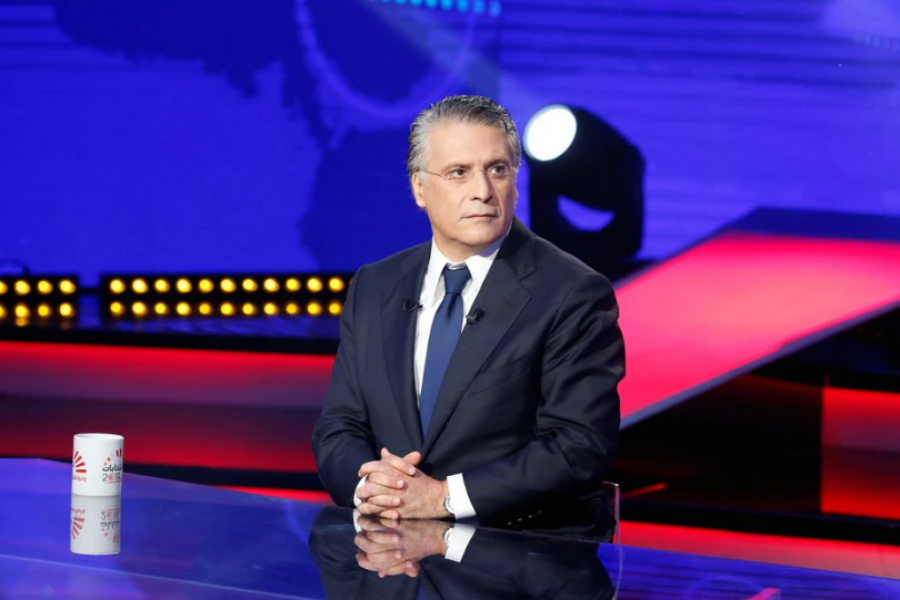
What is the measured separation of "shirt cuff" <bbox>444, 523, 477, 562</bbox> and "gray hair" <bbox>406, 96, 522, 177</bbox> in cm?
65

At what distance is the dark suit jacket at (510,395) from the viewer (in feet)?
6.05

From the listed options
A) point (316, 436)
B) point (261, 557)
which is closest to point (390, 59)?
point (316, 436)

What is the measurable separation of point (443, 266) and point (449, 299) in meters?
0.07

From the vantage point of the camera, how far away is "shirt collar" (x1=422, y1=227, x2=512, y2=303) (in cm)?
202

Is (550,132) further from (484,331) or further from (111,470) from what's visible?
(111,470)

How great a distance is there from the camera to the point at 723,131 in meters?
4.77

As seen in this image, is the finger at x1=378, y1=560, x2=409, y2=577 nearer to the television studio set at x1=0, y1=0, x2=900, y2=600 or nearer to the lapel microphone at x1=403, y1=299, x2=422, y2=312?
the television studio set at x1=0, y1=0, x2=900, y2=600

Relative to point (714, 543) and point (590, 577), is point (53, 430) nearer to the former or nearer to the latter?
point (714, 543)

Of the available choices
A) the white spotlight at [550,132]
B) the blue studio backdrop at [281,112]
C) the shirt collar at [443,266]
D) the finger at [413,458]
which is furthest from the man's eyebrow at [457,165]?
the blue studio backdrop at [281,112]

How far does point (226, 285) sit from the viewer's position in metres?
4.95

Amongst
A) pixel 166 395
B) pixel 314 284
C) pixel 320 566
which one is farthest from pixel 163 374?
pixel 320 566

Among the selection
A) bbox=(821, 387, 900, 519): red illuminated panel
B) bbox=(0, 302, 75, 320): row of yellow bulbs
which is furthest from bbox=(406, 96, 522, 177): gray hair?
bbox=(0, 302, 75, 320): row of yellow bulbs

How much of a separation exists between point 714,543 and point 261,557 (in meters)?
2.40

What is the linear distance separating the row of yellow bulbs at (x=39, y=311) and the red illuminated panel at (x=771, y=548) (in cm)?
230
